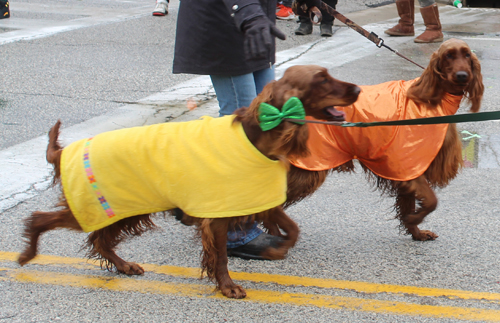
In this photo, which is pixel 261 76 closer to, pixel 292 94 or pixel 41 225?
pixel 292 94

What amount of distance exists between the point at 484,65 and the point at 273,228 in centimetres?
577

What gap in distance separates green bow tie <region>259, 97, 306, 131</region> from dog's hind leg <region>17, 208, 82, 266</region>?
1126 mm

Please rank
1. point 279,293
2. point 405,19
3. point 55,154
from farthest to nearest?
point 405,19, point 279,293, point 55,154

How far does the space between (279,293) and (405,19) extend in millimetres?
7719

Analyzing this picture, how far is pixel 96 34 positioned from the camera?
9586mm

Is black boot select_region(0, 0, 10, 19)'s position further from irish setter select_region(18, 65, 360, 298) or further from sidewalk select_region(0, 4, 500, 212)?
irish setter select_region(18, 65, 360, 298)

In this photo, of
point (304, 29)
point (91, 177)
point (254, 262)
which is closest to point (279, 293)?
point (254, 262)

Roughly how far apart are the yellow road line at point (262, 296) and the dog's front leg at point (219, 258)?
0.19 ft

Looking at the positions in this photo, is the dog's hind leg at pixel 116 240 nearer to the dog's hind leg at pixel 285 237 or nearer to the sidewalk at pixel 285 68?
the dog's hind leg at pixel 285 237

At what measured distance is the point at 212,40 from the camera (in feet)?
10.3

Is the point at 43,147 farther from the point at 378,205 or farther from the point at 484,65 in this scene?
the point at 484,65

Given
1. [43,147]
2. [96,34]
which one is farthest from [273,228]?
[96,34]

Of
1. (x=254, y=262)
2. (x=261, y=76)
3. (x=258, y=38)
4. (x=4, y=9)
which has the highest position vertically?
(x=258, y=38)

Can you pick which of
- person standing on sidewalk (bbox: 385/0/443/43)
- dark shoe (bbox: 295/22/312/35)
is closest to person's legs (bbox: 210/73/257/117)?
person standing on sidewalk (bbox: 385/0/443/43)
